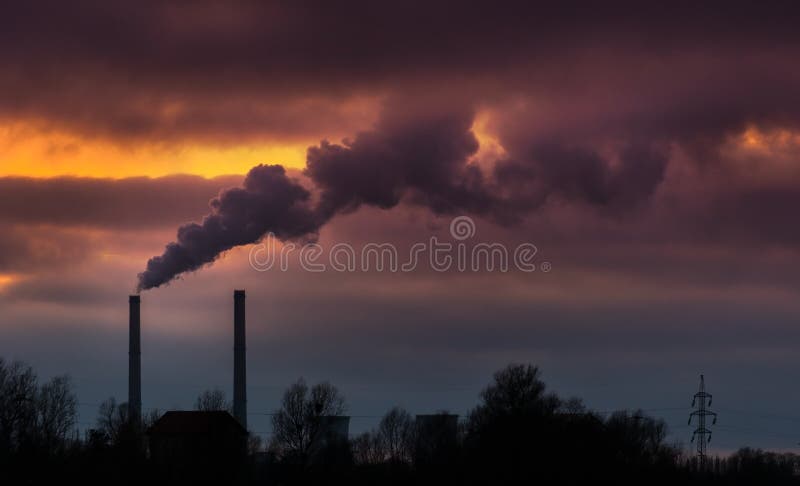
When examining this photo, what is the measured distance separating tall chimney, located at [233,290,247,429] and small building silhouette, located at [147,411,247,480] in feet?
3.81

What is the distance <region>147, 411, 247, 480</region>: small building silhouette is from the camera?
78875 mm

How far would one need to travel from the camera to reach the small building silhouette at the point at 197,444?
78875 millimetres

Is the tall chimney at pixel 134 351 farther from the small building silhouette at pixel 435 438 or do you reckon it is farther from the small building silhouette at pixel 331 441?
the small building silhouette at pixel 435 438

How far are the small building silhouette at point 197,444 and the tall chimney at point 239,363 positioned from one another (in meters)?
1.16

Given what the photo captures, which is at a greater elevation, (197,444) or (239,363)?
(239,363)

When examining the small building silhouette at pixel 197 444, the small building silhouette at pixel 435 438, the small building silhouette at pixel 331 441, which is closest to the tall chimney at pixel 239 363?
the small building silhouette at pixel 197 444

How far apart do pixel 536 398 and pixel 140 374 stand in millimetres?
27708

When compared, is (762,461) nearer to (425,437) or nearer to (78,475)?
(425,437)

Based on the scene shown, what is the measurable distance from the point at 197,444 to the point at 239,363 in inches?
569

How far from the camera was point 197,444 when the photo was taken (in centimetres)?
8469

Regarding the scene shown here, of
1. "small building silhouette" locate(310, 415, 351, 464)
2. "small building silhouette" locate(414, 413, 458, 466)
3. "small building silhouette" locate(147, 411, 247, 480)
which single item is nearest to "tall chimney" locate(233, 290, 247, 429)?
"small building silhouette" locate(147, 411, 247, 480)

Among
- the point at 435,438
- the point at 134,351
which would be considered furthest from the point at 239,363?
the point at 435,438

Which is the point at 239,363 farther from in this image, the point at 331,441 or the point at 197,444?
the point at 197,444

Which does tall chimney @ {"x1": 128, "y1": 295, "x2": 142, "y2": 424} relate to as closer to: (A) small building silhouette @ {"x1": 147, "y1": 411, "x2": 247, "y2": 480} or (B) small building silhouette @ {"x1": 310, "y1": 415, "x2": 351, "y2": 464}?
(A) small building silhouette @ {"x1": 147, "y1": 411, "x2": 247, "y2": 480}
